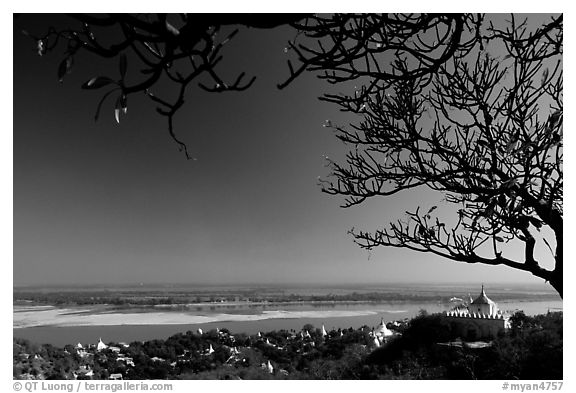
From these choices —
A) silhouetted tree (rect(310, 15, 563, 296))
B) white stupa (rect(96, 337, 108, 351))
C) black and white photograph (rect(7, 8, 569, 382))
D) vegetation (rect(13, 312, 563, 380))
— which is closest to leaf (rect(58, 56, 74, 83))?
silhouetted tree (rect(310, 15, 563, 296))

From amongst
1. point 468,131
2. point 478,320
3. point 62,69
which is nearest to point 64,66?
point 62,69

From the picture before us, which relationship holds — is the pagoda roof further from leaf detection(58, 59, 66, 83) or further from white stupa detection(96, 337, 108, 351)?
leaf detection(58, 59, 66, 83)

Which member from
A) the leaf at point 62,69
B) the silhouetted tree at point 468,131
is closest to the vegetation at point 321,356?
the silhouetted tree at point 468,131

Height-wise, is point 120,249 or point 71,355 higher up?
point 120,249

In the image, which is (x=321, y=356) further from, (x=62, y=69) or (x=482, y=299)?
(x=62, y=69)
